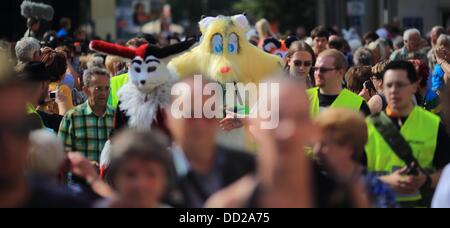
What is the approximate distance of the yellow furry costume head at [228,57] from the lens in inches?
338

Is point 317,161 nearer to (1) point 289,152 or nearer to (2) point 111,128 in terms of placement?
(1) point 289,152

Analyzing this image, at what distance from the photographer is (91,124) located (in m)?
7.98

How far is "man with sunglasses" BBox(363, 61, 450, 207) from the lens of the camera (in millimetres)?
6176

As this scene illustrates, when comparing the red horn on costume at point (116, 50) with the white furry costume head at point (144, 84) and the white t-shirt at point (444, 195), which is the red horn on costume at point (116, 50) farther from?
the white t-shirt at point (444, 195)

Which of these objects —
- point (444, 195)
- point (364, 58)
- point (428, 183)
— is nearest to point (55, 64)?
point (364, 58)

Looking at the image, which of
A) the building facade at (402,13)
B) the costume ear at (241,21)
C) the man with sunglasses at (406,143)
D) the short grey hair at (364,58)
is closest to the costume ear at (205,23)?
the costume ear at (241,21)

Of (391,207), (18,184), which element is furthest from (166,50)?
(18,184)

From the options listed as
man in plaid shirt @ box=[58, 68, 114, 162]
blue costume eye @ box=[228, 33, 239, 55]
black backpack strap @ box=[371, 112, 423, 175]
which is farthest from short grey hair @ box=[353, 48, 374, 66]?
black backpack strap @ box=[371, 112, 423, 175]

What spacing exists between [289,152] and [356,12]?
71.4 ft

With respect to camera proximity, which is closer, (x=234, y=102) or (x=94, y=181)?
(x=94, y=181)

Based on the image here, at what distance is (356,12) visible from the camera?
25375 mm

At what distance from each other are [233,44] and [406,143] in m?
3.10

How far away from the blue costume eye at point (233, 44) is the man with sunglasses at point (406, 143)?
268 centimetres

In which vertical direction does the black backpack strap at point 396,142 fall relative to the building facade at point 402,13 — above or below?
below
